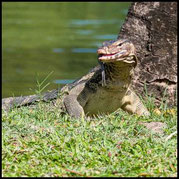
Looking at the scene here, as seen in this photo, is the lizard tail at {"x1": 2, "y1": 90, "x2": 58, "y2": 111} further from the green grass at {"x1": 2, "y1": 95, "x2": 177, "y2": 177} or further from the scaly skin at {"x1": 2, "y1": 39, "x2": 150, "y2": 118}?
the green grass at {"x1": 2, "y1": 95, "x2": 177, "y2": 177}

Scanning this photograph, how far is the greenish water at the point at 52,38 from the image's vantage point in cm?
1462

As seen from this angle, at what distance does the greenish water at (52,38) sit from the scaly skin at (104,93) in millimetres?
3167

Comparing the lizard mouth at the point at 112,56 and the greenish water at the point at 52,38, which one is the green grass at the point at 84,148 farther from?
the greenish water at the point at 52,38

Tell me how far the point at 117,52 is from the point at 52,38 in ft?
45.1

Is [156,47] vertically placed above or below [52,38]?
above

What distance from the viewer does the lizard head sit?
661cm

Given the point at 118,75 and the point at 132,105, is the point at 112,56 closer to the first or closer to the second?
the point at 118,75

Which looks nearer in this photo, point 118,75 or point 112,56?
point 112,56

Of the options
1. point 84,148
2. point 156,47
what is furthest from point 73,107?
point 156,47

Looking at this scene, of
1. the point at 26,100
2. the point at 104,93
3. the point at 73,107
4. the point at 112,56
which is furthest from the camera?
the point at 26,100

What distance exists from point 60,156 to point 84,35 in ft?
49.6

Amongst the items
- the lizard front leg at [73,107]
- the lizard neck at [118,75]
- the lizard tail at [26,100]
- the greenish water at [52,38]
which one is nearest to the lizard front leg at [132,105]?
the lizard neck at [118,75]

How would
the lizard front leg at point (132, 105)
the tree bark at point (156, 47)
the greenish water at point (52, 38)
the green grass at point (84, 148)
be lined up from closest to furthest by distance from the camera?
1. the green grass at point (84, 148)
2. the lizard front leg at point (132, 105)
3. the tree bark at point (156, 47)
4. the greenish water at point (52, 38)

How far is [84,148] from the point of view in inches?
222
